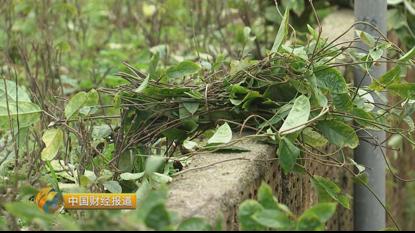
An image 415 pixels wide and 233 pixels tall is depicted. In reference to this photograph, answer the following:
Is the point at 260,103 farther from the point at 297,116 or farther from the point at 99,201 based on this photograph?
the point at 99,201

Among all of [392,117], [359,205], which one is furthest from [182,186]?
[359,205]

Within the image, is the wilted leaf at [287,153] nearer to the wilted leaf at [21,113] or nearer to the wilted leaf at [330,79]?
the wilted leaf at [330,79]

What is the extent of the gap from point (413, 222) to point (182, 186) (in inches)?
131

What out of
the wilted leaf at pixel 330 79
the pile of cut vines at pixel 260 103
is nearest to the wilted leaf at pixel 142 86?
the pile of cut vines at pixel 260 103

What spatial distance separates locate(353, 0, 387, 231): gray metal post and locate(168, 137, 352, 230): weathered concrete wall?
304 mm

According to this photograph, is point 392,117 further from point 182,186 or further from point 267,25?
point 267,25

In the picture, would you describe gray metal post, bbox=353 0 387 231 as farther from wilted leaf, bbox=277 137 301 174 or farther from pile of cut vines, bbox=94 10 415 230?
wilted leaf, bbox=277 137 301 174

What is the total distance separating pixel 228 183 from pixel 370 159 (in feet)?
3.26

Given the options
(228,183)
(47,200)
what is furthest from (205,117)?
(47,200)

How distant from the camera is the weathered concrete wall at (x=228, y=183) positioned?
193cm

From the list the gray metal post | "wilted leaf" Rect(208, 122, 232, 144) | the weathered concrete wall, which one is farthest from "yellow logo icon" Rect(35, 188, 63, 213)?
the gray metal post

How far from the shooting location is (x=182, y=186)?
208cm

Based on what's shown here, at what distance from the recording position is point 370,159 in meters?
2.91

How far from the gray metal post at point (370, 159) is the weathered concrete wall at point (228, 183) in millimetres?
304
